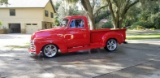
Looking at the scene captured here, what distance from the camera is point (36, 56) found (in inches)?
480

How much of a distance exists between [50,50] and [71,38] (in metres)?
1.18

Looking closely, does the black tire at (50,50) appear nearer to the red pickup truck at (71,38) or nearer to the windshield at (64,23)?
the red pickup truck at (71,38)

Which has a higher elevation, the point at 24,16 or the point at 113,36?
the point at 24,16

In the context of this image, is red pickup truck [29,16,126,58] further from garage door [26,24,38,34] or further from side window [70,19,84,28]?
garage door [26,24,38,34]

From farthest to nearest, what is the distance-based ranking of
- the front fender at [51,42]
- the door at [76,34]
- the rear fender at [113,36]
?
the rear fender at [113,36] → the door at [76,34] → the front fender at [51,42]

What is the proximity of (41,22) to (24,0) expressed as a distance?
633 cm

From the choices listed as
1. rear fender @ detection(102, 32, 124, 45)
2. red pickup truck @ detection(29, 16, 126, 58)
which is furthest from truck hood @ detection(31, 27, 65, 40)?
rear fender @ detection(102, 32, 124, 45)

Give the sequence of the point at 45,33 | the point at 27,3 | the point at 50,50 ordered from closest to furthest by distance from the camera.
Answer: the point at 45,33
the point at 50,50
the point at 27,3

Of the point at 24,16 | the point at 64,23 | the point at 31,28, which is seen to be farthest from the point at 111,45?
the point at 31,28

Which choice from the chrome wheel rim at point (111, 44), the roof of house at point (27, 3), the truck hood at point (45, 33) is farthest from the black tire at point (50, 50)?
the roof of house at point (27, 3)

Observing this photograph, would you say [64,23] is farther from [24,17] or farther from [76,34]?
[24,17]

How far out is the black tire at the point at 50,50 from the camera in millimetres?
11688

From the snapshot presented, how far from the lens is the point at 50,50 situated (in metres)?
11.8

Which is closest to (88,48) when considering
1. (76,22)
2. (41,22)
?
(76,22)
